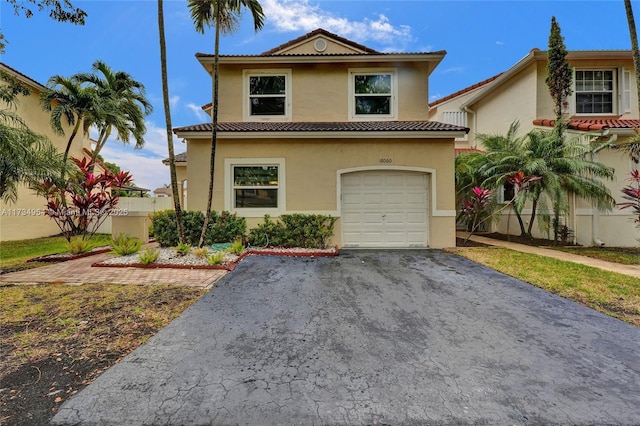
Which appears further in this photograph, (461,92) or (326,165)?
(461,92)

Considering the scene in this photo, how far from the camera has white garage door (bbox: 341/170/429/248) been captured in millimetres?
9328

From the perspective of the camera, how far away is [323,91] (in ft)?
35.0

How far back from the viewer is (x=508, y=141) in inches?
408

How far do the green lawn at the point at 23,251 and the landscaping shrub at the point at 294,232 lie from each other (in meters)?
5.36

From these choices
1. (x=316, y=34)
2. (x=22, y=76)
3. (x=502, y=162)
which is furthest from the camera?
(x=316, y=34)

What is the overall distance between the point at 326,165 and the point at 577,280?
6.88m

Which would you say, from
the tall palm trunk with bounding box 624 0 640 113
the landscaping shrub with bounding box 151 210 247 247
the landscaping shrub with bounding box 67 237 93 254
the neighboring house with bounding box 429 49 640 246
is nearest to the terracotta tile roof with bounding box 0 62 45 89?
the landscaping shrub with bounding box 67 237 93 254

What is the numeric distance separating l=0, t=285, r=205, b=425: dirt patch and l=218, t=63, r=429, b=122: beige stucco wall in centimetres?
773

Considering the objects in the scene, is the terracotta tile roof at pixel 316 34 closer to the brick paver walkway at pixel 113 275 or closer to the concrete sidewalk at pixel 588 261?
the concrete sidewalk at pixel 588 261

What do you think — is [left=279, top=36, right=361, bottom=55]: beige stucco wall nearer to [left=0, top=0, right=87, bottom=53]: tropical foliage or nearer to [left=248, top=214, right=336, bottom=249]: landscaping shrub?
[left=0, top=0, right=87, bottom=53]: tropical foliage

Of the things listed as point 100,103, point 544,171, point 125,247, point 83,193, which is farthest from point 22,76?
point 544,171

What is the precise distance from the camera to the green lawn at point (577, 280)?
14.3ft

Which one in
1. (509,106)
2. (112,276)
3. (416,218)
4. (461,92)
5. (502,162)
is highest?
(461,92)

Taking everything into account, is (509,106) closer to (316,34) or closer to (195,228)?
(316,34)
